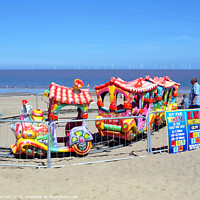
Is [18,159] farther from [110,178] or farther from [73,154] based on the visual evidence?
[110,178]

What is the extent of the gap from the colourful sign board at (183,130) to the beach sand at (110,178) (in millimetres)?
217

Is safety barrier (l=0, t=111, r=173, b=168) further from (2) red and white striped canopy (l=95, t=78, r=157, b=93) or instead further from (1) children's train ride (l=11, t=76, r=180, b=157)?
(2) red and white striped canopy (l=95, t=78, r=157, b=93)

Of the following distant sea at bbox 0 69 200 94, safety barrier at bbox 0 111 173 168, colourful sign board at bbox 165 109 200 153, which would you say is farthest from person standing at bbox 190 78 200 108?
distant sea at bbox 0 69 200 94

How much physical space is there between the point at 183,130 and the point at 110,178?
2.81m

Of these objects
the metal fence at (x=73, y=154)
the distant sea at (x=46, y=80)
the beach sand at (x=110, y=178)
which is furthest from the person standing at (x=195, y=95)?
the distant sea at (x=46, y=80)

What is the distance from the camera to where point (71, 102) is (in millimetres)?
7984

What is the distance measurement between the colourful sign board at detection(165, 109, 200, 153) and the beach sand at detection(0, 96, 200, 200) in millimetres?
217

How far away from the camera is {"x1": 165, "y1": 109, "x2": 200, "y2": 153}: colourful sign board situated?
7555 millimetres

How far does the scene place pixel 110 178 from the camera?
6.09 metres

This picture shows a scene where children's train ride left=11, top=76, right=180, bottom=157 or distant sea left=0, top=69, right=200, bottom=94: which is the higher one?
distant sea left=0, top=69, right=200, bottom=94

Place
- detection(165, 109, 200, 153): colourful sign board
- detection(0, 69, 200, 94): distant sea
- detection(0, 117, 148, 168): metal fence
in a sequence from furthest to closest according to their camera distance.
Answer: detection(0, 69, 200, 94): distant sea, detection(165, 109, 200, 153): colourful sign board, detection(0, 117, 148, 168): metal fence

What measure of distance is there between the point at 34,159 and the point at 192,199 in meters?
4.50

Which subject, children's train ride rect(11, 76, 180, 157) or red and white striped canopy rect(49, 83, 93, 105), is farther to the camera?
red and white striped canopy rect(49, 83, 93, 105)

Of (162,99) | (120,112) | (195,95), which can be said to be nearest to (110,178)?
(120,112)
